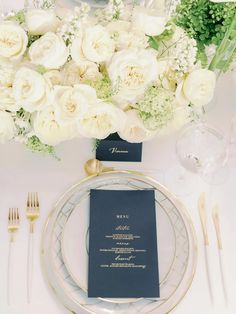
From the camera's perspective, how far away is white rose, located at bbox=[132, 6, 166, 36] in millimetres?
1033

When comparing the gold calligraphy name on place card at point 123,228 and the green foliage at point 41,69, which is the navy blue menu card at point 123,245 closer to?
the gold calligraphy name on place card at point 123,228

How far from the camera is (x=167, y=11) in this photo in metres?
1.15

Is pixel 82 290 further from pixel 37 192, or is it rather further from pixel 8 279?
pixel 37 192

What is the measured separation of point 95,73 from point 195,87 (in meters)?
0.24

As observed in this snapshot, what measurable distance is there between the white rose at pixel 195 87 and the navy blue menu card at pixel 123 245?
1.10ft

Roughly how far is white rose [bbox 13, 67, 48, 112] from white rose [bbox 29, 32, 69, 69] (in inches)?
1.3

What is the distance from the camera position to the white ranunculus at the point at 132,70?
1.00 meters

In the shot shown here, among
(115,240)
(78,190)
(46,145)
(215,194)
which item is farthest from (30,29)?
(215,194)

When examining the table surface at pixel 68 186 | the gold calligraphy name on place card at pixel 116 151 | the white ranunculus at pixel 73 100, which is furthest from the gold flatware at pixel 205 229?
the white ranunculus at pixel 73 100

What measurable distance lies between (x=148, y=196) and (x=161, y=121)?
286 millimetres

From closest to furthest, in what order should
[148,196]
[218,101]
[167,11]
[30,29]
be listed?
1. [30,29]
2. [167,11]
3. [148,196]
4. [218,101]

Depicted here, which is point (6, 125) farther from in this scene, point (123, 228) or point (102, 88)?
point (123, 228)

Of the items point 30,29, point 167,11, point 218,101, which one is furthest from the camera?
point 218,101

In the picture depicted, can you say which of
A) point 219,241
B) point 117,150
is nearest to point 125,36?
point 117,150
